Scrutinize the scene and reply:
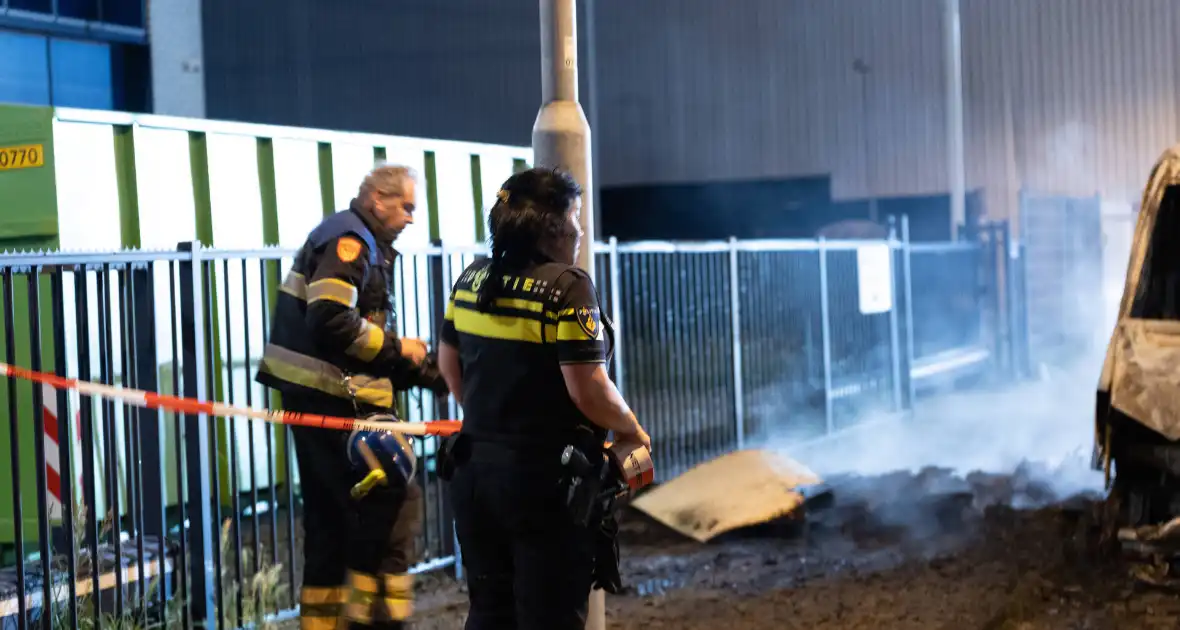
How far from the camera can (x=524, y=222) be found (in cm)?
378

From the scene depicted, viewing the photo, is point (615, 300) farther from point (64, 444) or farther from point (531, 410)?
point (531, 410)

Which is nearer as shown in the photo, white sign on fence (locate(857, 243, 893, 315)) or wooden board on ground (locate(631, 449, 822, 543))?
wooden board on ground (locate(631, 449, 822, 543))

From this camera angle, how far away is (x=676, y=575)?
721cm

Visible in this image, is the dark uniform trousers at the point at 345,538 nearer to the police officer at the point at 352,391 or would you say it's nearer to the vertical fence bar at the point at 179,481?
the police officer at the point at 352,391

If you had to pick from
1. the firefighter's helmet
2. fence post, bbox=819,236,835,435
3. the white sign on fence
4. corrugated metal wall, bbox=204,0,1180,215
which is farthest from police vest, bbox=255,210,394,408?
corrugated metal wall, bbox=204,0,1180,215

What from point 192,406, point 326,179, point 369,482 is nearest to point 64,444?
point 192,406

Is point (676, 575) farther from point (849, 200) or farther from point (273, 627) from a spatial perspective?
point (849, 200)

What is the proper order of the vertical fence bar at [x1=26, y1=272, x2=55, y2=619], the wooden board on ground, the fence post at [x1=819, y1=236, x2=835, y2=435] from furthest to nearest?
the fence post at [x1=819, y1=236, x2=835, y2=435] < the wooden board on ground < the vertical fence bar at [x1=26, y1=272, x2=55, y2=619]

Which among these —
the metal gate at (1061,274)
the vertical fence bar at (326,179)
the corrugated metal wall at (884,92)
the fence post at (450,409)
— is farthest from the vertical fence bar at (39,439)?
the corrugated metal wall at (884,92)

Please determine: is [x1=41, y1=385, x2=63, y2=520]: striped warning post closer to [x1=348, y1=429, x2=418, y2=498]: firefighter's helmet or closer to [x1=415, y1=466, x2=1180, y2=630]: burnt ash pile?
[x1=415, y1=466, x2=1180, y2=630]: burnt ash pile

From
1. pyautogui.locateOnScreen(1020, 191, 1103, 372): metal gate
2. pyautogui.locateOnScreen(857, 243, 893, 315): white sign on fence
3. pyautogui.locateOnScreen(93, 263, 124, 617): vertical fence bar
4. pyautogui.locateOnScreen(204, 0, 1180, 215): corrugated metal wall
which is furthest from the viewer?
pyautogui.locateOnScreen(204, 0, 1180, 215): corrugated metal wall

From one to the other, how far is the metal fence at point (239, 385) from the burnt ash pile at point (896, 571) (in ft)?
4.18

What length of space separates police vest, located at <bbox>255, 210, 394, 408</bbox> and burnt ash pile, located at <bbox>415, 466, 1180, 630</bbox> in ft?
6.07

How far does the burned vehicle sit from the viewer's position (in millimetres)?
6176
